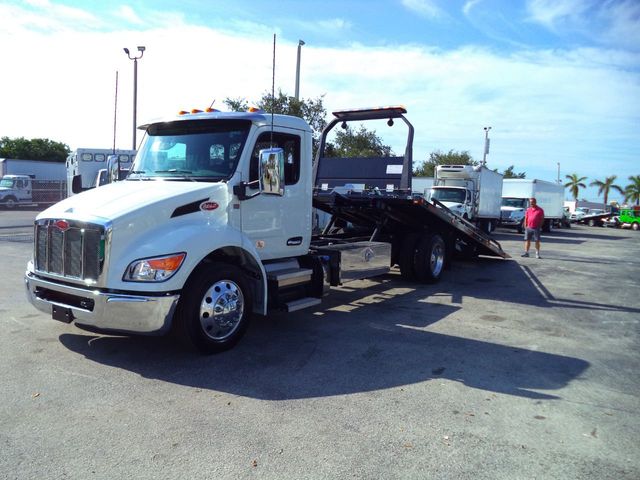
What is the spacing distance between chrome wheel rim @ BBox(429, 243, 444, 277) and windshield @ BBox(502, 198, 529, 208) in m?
21.2

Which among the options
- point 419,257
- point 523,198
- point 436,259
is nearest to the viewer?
point 419,257

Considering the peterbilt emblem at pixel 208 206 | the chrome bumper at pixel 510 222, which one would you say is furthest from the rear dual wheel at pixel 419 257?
the chrome bumper at pixel 510 222

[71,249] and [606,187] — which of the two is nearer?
[71,249]

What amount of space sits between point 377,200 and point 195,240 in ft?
15.9

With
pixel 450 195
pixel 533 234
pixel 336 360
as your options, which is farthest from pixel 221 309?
pixel 450 195

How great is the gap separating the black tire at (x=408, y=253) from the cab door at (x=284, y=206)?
11.8ft

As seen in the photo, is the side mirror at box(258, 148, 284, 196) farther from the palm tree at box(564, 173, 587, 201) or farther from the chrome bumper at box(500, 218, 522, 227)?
the palm tree at box(564, 173, 587, 201)

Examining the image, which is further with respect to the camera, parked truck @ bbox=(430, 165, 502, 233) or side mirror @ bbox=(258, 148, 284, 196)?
parked truck @ bbox=(430, 165, 502, 233)

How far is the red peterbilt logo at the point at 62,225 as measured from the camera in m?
4.82

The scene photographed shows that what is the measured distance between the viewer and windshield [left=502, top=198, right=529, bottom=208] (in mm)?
29406

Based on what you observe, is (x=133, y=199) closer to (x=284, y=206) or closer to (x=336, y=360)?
(x=284, y=206)

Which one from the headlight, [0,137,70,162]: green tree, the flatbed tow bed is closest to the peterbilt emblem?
the headlight

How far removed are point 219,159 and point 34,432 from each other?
10.7ft

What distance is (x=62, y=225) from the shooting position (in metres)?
4.85
